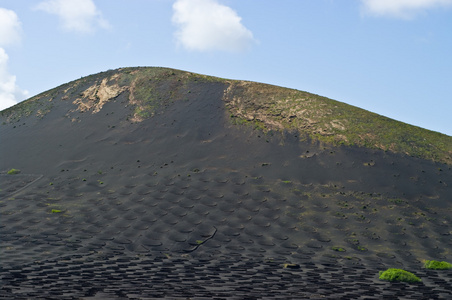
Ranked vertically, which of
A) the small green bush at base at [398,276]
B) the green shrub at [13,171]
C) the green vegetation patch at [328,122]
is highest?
the green vegetation patch at [328,122]

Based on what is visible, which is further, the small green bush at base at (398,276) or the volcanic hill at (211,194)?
the small green bush at base at (398,276)

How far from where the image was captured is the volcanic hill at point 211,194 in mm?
15902

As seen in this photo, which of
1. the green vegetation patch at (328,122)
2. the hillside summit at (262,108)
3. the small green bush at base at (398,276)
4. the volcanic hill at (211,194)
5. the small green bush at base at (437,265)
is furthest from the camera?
the hillside summit at (262,108)

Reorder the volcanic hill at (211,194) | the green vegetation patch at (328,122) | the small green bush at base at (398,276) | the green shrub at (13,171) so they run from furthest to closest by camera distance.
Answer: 1. the green vegetation patch at (328,122)
2. the green shrub at (13,171)
3. the small green bush at base at (398,276)
4. the volcanic hill at (211,194)

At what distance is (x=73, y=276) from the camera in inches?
598

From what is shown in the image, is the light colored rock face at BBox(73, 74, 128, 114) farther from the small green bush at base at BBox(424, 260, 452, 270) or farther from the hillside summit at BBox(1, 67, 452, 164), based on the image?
the small green bush at base at BBox(424, 260, 452, 270)

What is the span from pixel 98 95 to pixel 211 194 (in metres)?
20.0

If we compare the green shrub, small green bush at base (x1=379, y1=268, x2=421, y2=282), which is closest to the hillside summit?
the green shrub

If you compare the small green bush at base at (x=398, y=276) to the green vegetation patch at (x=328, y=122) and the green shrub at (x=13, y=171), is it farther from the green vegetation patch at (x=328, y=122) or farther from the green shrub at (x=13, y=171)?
the green shrub at (x=13, y=171)

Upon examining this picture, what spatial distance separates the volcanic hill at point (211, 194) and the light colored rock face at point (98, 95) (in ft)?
0.58

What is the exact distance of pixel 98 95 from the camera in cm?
4147

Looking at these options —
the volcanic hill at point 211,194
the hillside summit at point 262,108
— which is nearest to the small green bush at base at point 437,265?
the volcanic hill at point 211,194

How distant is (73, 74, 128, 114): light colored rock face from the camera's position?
40.1 m

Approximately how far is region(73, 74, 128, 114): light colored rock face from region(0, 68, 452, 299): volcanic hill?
176 millimetres
